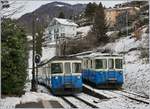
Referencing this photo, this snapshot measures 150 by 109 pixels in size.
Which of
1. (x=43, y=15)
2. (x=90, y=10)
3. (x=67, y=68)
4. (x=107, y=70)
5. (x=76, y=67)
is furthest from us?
(x=90, y=10)

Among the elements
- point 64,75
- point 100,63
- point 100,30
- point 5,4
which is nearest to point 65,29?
point 100,30

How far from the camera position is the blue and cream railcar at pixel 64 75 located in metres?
29.1

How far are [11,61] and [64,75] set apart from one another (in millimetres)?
6704

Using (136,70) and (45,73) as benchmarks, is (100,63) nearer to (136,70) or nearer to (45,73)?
(45,73)

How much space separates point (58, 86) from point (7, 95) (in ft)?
21.8

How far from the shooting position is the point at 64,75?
29203mm

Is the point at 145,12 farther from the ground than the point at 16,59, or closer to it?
farther from the ground

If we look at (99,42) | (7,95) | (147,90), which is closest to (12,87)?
(7,95)

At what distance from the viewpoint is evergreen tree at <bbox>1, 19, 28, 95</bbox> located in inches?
893

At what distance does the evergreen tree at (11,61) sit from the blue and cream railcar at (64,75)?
211 inches

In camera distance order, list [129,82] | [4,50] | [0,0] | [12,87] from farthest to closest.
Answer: [129,82] < [12,87] < [4,50] < [0,0]

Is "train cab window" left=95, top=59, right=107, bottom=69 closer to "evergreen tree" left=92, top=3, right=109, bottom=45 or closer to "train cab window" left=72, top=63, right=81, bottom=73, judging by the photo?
"train cab window" left=72, top=63, right=81, bottom=73

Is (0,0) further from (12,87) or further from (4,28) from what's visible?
(12,87)

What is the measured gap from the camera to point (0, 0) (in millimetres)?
19641
